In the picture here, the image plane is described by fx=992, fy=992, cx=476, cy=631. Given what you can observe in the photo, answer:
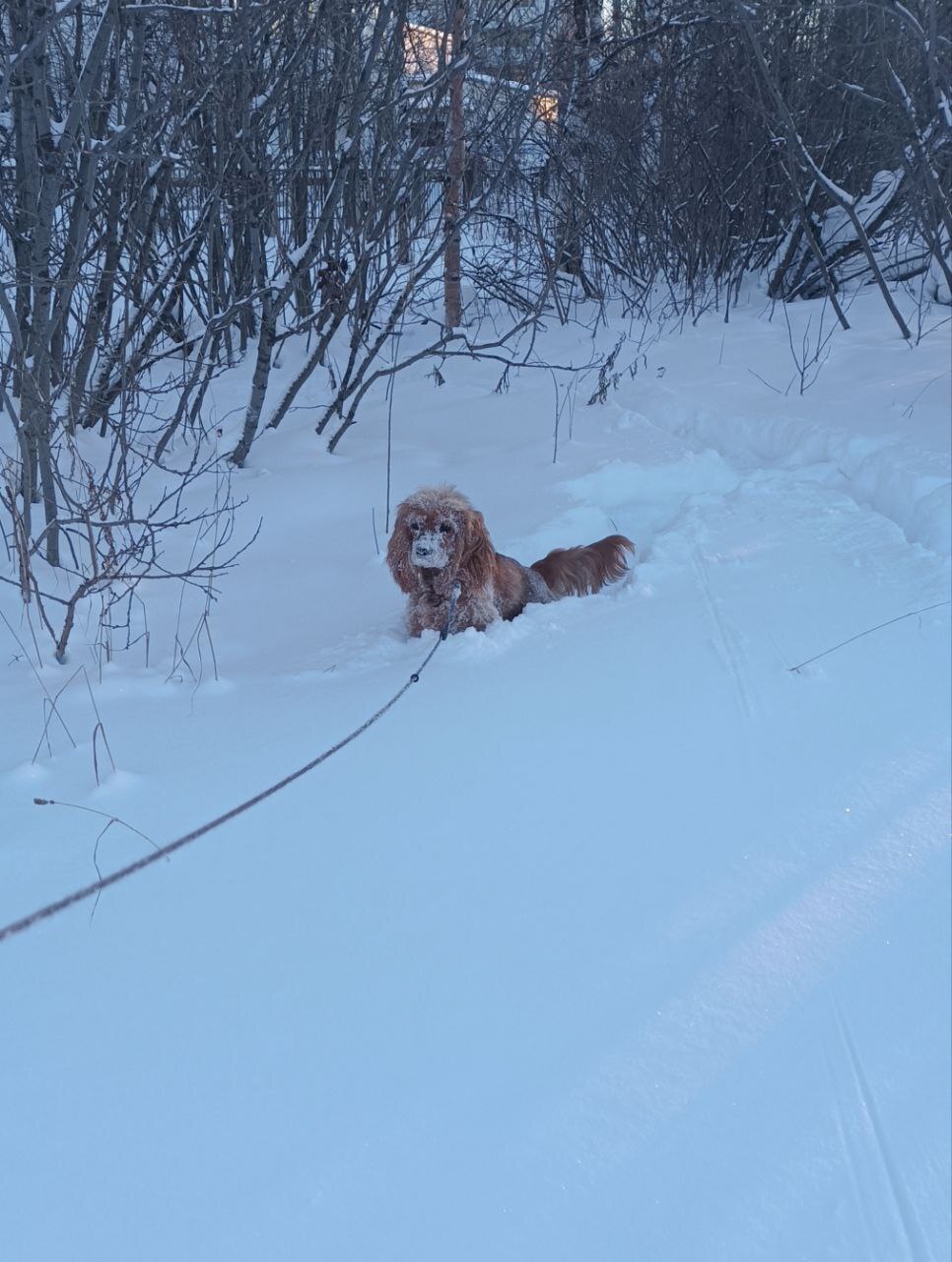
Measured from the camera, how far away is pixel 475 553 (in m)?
4.61

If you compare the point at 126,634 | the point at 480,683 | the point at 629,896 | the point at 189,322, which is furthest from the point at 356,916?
the point at 189,322

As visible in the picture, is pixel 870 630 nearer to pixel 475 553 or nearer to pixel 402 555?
pixel 475 553

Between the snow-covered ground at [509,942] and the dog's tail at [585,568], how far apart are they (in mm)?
291

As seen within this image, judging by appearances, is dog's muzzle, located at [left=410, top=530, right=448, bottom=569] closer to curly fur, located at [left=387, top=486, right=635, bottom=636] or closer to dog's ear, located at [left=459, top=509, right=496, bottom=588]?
curly fur, located at [left=387, top=486, right=635, bottom=636]

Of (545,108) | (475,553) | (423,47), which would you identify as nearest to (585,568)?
(475,553)

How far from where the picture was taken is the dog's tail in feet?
16.2

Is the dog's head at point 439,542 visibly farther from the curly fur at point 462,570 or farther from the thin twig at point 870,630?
the thin twig at point 870,630

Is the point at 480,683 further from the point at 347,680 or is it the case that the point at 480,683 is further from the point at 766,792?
the point at 766,792

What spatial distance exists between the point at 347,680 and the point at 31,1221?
241 centimetres

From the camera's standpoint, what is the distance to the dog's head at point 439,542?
14.7 ft

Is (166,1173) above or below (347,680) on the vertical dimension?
below

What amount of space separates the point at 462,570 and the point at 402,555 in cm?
38

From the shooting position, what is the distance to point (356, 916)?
239 centimetres

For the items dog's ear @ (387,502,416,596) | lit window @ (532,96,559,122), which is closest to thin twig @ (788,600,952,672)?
dog's ear @ (387,502,416,596)
